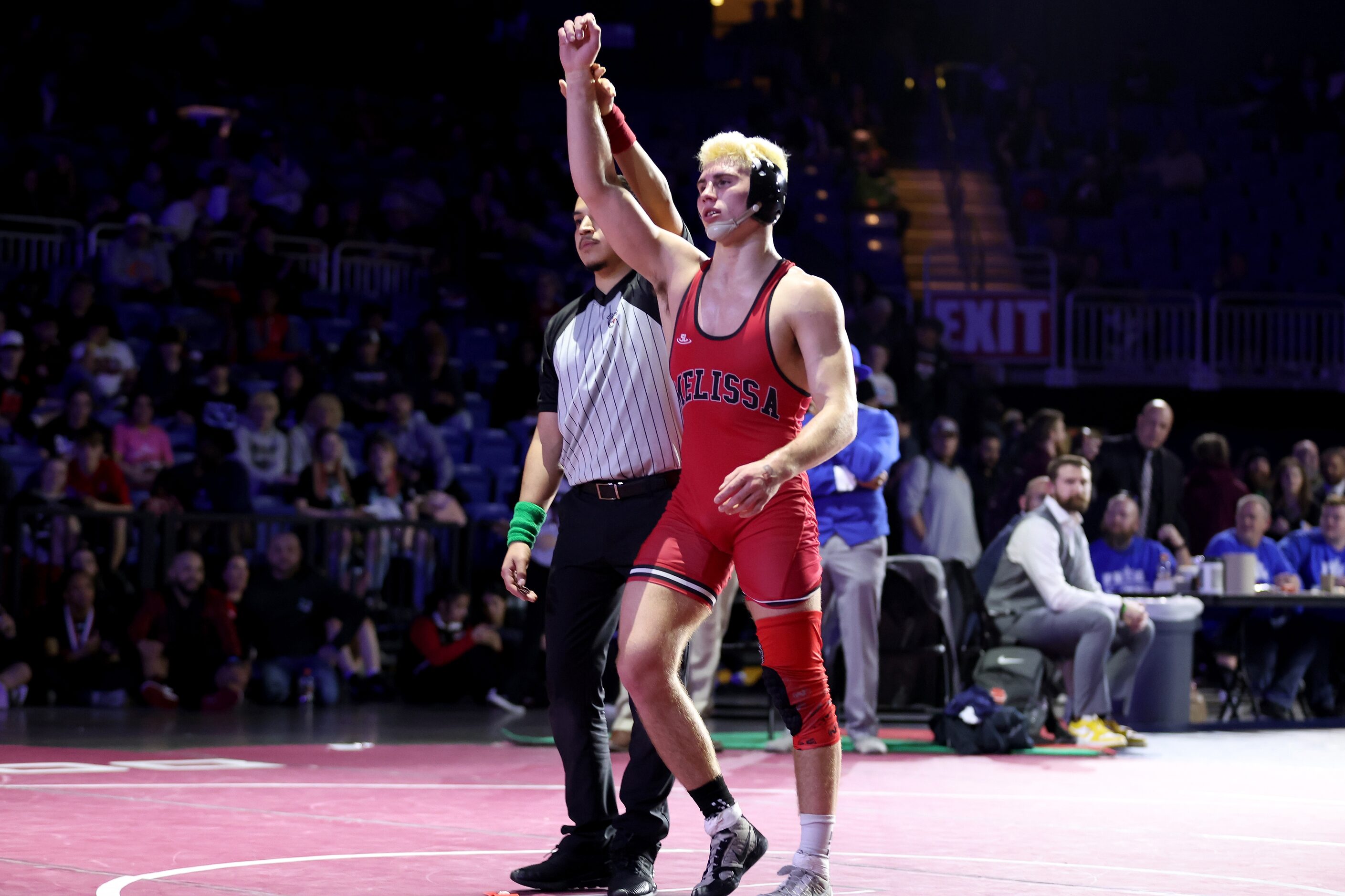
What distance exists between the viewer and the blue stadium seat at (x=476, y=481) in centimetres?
1459

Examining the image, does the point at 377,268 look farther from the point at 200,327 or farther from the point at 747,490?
the point at 747,490

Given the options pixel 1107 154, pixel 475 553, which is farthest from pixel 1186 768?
pixel 1107 154

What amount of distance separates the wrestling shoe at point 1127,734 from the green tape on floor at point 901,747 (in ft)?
0.84

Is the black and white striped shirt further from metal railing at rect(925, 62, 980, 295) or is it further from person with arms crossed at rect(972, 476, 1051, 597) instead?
metal railing at rect(925, 62, 980, 295)

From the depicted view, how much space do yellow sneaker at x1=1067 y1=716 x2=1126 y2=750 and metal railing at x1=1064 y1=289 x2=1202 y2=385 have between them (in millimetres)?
10028

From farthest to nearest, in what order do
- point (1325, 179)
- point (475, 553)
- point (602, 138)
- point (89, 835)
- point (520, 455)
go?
1. point (1325, 179)
2. point (520, 455)
3. point (475, 553)
4. point (89, 835)
5. point (602, 138)

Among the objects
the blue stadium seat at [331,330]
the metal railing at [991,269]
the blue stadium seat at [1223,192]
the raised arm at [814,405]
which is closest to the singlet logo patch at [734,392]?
the raised arm at [814,405]

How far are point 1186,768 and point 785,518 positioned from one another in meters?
4.97

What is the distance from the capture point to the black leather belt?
4824 millimetres

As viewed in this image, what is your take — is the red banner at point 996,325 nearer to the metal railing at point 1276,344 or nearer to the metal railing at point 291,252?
the metal railing at point 1276,344

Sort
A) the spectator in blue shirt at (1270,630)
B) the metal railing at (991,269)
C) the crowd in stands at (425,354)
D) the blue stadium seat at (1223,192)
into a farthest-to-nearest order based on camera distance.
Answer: the blue stadium seat at (1223,192) < the metal railing at (991,269) < the spectator in blue shirt at (1270,630) < the crowd in stands at (425,354)

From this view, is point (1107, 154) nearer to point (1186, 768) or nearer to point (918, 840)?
point (1186, 768)

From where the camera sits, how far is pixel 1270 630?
39.1ft

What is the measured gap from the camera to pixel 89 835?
209 inches
